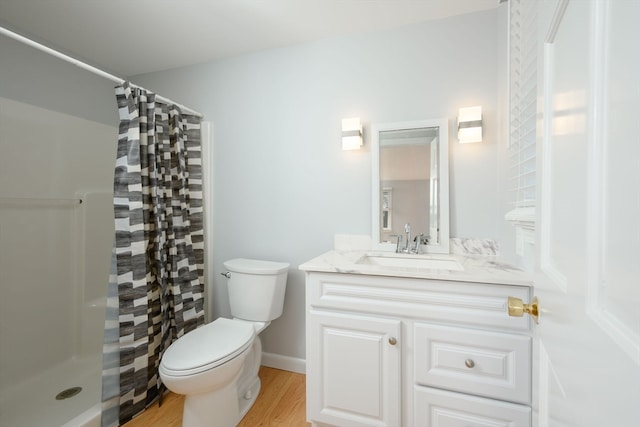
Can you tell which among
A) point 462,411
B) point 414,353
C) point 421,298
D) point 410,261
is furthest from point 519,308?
point 410,261

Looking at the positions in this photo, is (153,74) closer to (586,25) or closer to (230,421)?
(230,421)

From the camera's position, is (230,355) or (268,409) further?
(268,409)

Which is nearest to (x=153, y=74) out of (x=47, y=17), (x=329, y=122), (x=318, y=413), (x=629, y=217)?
(x=47, y=17)

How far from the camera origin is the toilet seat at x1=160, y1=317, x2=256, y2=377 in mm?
1310

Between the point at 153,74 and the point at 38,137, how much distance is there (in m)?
1.00

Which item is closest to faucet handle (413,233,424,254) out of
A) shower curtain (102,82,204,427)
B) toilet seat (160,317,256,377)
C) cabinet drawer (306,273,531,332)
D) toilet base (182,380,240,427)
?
cabinet drawer (306,273,531,332)

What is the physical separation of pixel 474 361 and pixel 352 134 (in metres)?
1.38

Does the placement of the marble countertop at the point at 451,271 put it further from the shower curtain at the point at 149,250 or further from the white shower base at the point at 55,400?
the white shower base at the point at 55,400

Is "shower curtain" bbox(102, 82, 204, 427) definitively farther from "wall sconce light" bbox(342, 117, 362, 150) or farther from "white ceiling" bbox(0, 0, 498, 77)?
"wall sconce light" bbox(342, 117, 362, 150)

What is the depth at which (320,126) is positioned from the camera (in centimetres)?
199

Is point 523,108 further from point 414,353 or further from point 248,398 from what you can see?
point 248,398

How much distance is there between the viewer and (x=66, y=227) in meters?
2.00

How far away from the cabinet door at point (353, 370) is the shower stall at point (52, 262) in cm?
117

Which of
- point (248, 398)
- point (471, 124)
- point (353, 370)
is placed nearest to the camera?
point (353, 370)
